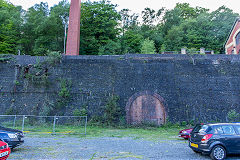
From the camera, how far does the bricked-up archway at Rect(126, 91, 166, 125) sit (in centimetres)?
1725

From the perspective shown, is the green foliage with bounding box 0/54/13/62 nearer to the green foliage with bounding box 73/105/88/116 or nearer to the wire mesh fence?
the wire mesh fence

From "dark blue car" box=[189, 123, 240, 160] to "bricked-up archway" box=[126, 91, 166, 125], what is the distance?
32.0ft

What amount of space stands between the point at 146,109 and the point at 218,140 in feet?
34.4

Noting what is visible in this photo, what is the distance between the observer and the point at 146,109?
57.4 feet

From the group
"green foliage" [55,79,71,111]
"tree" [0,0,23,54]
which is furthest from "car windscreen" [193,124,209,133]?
"tree" [0,0,23,54]

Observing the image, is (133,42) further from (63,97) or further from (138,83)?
(63,97)

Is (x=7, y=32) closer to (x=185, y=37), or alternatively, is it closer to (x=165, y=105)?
(x=165, y=105)

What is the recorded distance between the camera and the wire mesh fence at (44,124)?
43.9ft

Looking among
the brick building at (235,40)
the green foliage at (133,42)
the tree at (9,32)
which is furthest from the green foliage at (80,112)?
the brick building at (235,40)

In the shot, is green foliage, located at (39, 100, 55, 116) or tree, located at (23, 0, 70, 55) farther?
tree, located at (23, 0, 70, 55)

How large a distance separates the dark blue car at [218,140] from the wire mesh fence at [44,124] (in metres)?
8.08

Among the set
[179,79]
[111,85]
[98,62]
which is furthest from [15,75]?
[179,79]

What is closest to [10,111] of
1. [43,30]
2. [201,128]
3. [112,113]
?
[112,113]

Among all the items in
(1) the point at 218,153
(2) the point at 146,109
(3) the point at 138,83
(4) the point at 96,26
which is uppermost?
(4) the point at 96,26
